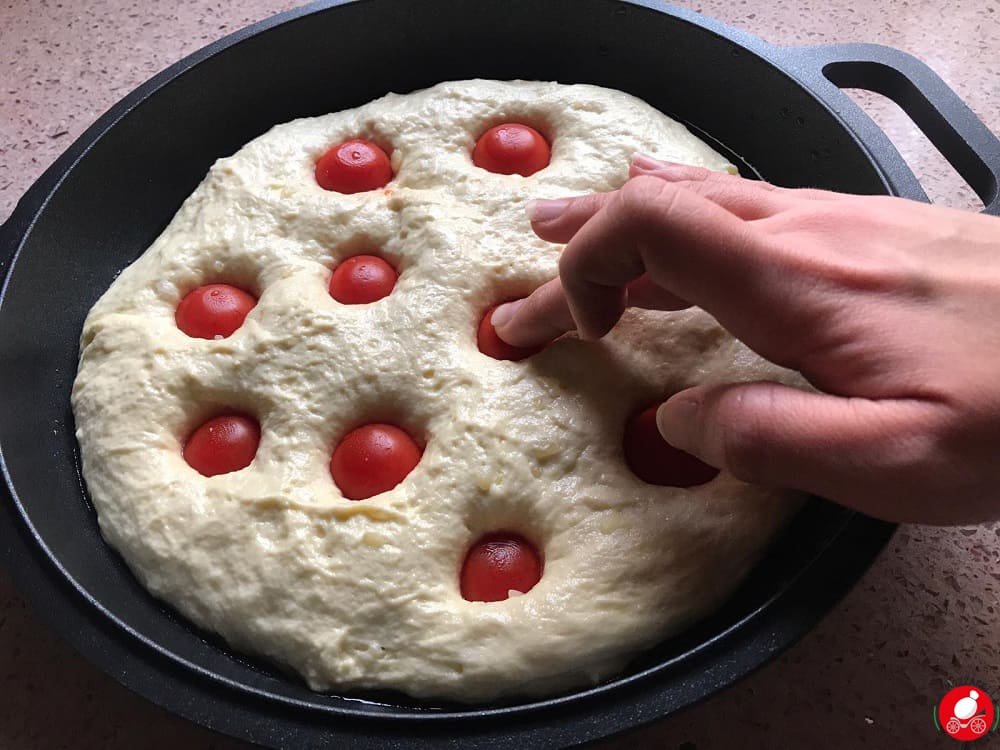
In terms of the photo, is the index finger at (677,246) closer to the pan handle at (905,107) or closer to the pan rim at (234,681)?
the pan rim at (234,681)

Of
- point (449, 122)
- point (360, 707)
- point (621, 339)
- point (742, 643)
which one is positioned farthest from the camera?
point (449, 122)

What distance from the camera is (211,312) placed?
1.20 m

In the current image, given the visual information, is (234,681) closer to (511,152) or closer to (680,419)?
(680,419)

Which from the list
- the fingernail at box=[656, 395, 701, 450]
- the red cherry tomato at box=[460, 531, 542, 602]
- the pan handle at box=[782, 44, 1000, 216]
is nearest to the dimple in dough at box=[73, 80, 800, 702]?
the red cherry tomato at box=[460, 531, 542, 602]

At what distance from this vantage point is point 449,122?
4.41ft

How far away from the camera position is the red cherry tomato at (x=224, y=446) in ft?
3.57

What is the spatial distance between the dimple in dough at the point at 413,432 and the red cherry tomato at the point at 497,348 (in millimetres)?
18

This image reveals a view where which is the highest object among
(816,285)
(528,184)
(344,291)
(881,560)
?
(528,184)

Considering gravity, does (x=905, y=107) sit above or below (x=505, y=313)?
above

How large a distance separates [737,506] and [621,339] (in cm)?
27

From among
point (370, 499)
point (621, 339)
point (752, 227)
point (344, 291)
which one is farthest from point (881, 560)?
point (344, 291)

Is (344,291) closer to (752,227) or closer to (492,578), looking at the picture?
(492,578)

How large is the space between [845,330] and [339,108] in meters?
1.14

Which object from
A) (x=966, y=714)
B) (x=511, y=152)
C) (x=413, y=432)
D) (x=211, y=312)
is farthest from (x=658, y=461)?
(x=211, y=312)
